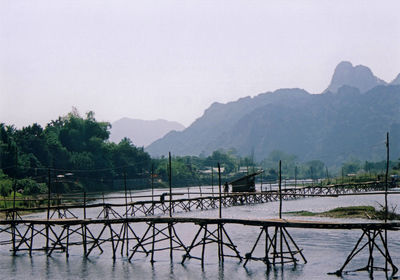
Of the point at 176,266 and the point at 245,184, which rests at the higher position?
the point at 245,184

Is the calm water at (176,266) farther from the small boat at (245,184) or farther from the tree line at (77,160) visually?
the tree line at (77,160)

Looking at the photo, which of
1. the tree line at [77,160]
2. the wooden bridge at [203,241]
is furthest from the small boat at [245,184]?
the tree line at [77,160]

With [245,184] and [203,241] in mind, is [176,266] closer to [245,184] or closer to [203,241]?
[203,241]

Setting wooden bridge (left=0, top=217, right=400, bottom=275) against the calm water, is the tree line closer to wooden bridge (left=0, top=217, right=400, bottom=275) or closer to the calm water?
wooden bridge (left=0, top=217, right=400, bottom=275)

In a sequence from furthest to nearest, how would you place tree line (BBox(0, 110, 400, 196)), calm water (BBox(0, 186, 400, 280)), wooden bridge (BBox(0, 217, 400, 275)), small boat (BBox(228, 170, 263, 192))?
tree line (BBox(0, 110, 400, 196)) < small boat (BBox(228, 170, 263, 192)) < calm water (BBox(0, 186, 400, 280)) < wooden bridge (BBox(0, 217, 400, 275))

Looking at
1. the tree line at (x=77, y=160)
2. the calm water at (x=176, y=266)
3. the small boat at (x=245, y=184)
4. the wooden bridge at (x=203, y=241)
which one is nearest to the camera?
the wooden bridge at (x=203, y=241)

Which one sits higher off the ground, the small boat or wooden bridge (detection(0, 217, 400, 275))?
the small boat

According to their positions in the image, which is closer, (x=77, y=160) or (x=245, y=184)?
(x=245, y=184)

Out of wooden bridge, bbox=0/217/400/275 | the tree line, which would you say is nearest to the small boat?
wooden bridge, bbox=0/217/400/275

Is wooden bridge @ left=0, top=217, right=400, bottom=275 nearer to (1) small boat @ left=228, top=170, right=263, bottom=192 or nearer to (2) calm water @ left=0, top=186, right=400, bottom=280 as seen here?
(2) calm water @ left=0, top=186, right=400, bottom=280

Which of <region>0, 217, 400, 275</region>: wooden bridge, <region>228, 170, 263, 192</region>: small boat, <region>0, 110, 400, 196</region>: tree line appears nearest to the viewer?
<region>0, 217, 400, 275</region>: wooden bridge

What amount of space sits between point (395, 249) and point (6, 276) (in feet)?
76.6

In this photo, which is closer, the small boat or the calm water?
the calm water

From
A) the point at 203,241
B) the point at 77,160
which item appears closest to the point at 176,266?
the point at 203,241
